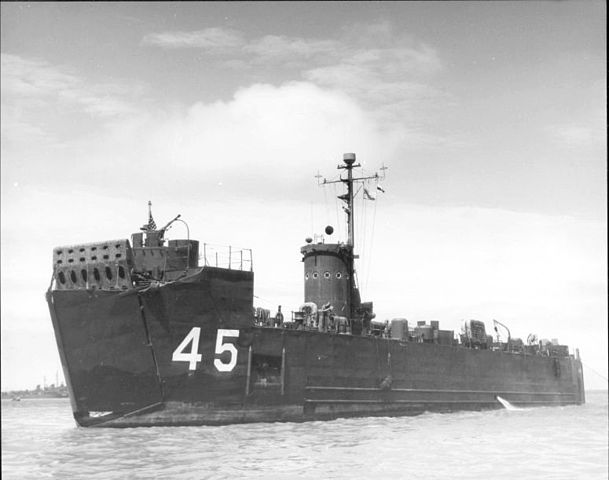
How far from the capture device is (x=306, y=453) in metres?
14.2

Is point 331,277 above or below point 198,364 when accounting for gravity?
above

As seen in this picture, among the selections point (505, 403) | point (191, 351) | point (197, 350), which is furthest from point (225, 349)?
point (505, 403)

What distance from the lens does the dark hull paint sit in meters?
18.8

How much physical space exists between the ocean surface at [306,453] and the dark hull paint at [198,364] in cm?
71

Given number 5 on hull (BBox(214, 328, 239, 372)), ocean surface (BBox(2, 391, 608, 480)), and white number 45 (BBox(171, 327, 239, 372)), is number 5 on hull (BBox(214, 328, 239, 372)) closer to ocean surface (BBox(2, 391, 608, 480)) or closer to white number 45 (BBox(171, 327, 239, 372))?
white number 45 (BBox(171, 327, 239, 372))

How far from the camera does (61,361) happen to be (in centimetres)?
1975

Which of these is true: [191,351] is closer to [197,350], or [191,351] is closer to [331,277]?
[197,350]

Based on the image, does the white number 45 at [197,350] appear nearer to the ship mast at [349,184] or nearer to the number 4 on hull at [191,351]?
the number 4 on hull at [191,351]

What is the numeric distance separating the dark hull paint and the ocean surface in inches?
28.1

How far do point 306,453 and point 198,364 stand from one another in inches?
244

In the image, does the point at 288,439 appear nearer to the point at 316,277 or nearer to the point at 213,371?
the point at 213,371

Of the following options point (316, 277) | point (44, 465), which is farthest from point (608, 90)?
point (316, 277)

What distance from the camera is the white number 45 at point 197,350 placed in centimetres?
1919

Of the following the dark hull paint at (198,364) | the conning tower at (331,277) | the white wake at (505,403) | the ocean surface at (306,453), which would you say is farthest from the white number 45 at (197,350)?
the white wake at (505,403)
